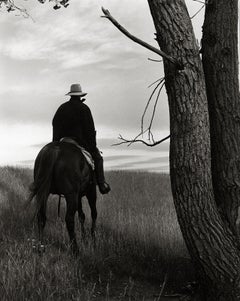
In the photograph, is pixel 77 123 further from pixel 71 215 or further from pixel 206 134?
pixel 206 134

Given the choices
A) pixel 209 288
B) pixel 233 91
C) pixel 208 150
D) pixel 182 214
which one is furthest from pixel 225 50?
pixel 209 288

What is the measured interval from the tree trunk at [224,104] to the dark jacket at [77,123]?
120 inches

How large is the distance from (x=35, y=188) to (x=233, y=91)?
12.1 ft

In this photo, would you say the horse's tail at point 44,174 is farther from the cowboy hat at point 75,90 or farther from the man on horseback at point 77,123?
the cowboy hat at point 75,90

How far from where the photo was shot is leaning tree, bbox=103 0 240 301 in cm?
549

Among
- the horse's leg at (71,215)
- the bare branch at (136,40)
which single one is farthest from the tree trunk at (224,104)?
the horse's leg at (71,215)

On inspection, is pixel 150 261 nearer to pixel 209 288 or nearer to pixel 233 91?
pixel 209 288

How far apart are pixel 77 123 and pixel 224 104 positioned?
3325 millimetres

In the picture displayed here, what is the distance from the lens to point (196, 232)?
5.63 meters

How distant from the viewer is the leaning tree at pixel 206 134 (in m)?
5.49

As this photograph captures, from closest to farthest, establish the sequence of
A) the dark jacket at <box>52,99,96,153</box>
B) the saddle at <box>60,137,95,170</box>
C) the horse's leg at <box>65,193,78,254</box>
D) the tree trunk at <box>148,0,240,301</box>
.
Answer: the tree trunk at <box>148,0,240,301</box> → the horse's leg at <box>65,193,78,254</box> → the saddle at <box>60,137,95,170</box> → the dark jacket at <box>52,99,96,153</box>

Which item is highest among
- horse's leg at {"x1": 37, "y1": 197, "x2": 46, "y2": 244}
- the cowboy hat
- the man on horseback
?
the cowboy hat

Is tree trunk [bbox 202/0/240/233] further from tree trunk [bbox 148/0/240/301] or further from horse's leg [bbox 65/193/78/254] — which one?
horse's leg [bbox 65/193/78/254]

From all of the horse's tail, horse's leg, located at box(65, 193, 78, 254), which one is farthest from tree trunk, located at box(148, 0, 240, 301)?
the horse's tail
